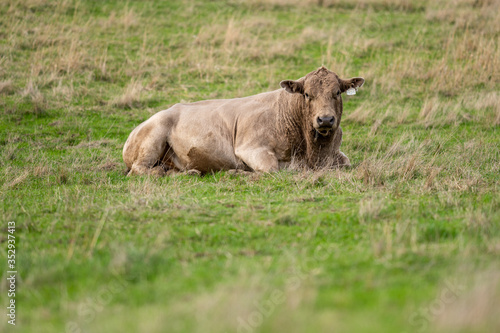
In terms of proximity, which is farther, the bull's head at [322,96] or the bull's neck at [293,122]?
the bull's neck at [293,122]

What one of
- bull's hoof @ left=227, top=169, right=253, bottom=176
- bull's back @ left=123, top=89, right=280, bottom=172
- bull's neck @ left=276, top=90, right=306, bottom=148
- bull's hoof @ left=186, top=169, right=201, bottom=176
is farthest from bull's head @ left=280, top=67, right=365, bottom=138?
bull's hoof @ left=186, top=169, right=201, bottom=176

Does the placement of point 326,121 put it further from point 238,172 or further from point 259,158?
point 238,172

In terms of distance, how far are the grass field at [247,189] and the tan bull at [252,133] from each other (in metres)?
0.63

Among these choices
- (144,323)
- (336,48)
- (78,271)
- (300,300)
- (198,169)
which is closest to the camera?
(144,323)

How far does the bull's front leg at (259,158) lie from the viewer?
9.91m

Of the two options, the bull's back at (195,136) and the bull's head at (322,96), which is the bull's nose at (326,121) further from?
the bull's back at (195,136)

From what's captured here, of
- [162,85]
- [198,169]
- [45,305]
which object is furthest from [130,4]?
[45,305]

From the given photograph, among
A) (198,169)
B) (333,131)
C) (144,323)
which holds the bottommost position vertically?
(198,169)

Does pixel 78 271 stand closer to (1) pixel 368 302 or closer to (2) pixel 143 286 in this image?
(2) pixel 143 286

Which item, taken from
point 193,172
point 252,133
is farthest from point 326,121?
point 193,172

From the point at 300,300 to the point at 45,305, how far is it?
6.06 feet

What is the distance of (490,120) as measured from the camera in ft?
43.3

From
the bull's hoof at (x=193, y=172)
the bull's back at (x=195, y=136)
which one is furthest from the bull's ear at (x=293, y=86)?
the bull's hoof at (x=193, y=172)

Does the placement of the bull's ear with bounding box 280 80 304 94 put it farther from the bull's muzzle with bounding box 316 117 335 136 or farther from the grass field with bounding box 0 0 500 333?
the grass field with bounding box 0 0 500 333
